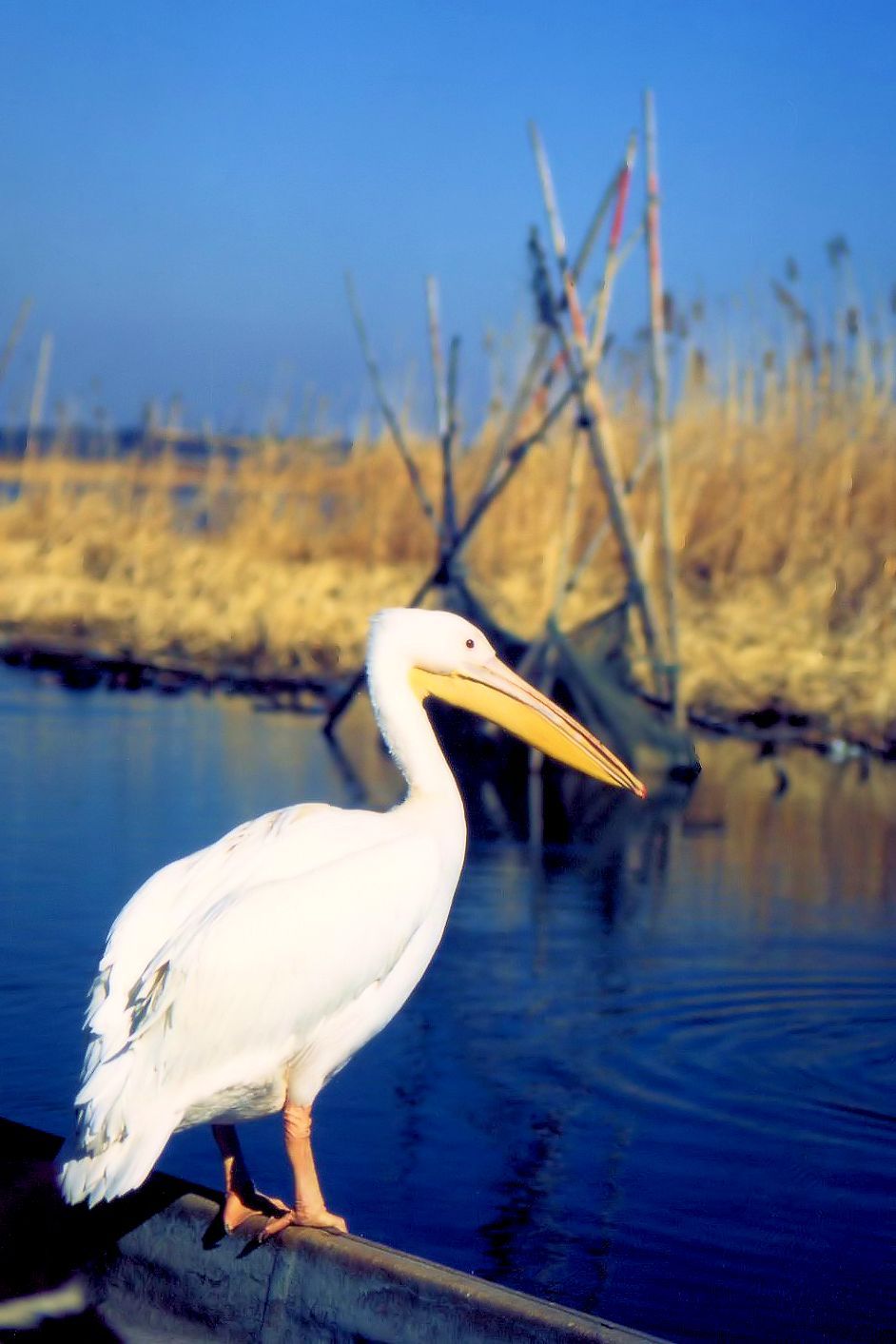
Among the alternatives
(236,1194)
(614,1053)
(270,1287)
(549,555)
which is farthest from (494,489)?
(270,1287)

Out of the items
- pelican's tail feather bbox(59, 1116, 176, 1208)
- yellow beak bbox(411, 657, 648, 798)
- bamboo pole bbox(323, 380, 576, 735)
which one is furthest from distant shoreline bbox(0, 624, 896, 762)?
pelican's tail feather bbox(59, 1116, 176, 1208)

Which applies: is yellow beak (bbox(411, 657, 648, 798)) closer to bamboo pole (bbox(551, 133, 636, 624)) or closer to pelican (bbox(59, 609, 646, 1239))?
pelican (bbox(59, 609, 646, 1239))

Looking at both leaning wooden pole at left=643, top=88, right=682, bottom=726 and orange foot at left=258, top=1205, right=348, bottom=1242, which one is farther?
leaning wooden pole at left=643, top=88, right=682, bottom=726

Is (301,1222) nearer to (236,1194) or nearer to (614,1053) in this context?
(236,1194)

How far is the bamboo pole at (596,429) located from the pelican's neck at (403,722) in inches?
194

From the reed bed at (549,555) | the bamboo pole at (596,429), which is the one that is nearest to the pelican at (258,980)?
the bamboo pole at (596,429)

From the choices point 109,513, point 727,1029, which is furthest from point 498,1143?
point 109,513

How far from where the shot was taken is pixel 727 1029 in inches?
204

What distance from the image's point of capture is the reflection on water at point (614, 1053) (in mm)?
3682

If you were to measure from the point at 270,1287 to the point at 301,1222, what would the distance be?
0.36 feet

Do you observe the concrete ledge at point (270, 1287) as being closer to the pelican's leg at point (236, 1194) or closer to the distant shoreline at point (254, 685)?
the pelican's leg at point (236, 1194)

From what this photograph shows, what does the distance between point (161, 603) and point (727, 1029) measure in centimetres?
921

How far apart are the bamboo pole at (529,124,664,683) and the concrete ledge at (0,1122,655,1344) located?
18.6ft

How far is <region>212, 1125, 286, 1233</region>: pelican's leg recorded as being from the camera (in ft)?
10.3
